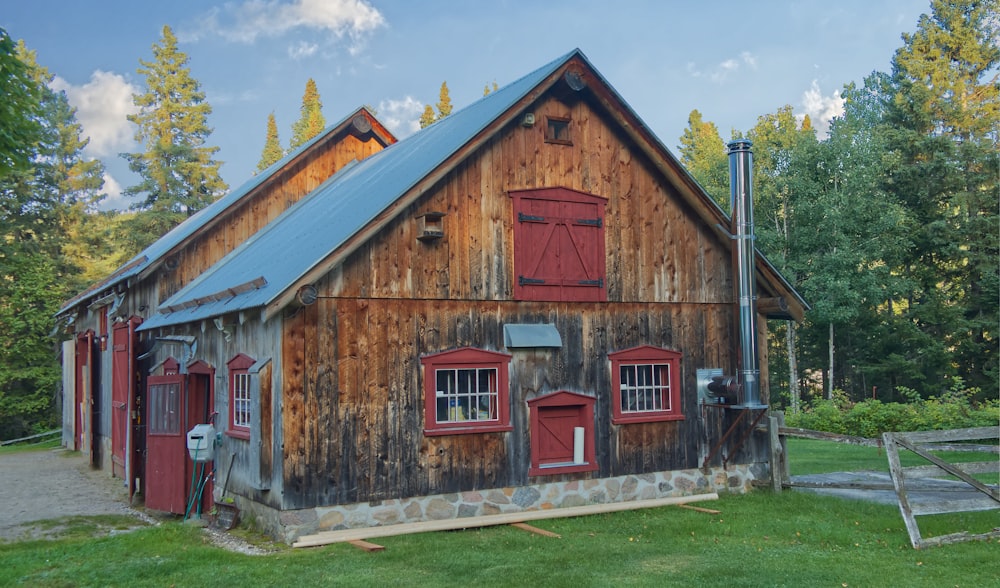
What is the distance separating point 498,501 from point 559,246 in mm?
4050

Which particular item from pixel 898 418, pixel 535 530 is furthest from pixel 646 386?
pixel 898 418

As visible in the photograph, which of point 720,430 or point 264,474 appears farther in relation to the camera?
point 720,430

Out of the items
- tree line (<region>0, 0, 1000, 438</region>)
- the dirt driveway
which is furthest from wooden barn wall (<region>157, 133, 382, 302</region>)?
tree line (<region>0, 0, 1000, 438</region>)

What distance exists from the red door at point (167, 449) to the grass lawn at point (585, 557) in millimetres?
1215

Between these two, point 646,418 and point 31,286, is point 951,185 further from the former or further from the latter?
point 31,286

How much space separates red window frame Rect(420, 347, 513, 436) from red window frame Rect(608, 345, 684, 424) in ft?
6.78

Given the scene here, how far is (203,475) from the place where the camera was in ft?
47.4

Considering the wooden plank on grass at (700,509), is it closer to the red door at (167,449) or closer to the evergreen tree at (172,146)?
the red door at (167,449)

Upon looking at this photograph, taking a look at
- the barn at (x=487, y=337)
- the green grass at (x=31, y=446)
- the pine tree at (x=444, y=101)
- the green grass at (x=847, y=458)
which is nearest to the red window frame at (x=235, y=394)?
the barn at (x=487, y=337)

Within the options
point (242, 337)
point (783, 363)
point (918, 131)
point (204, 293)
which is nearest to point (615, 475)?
point (242, 337)

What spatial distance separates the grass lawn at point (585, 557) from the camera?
9312 mm

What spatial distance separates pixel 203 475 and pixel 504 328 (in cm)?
562

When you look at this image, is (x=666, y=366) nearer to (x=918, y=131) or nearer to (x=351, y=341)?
(x=351, y=341)

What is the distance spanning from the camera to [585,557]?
10344 mm
